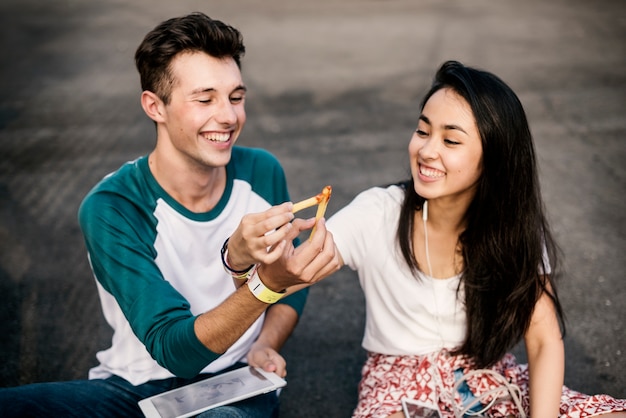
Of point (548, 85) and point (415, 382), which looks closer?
point (415, 382)

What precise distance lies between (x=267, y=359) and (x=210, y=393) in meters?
0.29

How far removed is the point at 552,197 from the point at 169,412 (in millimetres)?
4007

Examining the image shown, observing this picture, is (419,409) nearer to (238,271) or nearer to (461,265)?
(461,265)

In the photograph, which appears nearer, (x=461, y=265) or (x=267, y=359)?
(x=267, y=359)

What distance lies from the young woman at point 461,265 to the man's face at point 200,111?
619 millimetres

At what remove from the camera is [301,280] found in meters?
2.27

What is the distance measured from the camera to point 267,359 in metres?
2.77

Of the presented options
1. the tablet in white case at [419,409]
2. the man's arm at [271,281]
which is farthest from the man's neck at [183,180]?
the tablet in white case at [419,409]

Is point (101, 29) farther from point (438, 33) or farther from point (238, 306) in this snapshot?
point (238, 306)

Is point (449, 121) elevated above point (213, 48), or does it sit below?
below

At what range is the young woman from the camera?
8.97ft

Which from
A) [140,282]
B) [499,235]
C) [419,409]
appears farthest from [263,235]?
[499,235]

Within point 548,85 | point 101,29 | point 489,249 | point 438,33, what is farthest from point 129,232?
point 101,29

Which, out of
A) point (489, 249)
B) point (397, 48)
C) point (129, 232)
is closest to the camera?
point (129, 232)
